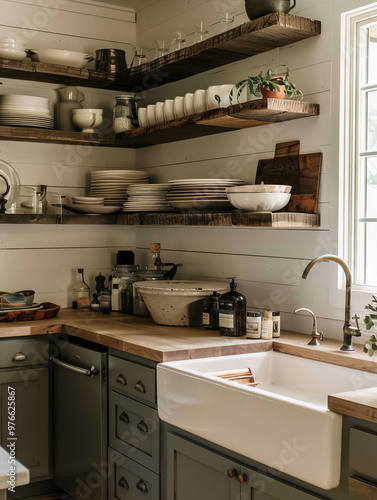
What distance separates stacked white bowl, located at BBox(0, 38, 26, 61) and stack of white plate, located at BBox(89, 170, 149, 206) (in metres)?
0.71

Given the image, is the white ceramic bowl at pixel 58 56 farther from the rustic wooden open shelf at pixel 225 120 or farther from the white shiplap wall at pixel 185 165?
the rustic wooden open shelf at pixel 225 120

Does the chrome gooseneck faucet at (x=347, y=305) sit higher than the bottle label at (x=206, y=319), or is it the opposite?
the chrome gooseneck faucet at (x=347, y=305)

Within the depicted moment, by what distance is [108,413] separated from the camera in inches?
110

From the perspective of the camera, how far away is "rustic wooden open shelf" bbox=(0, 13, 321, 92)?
8.54 feet

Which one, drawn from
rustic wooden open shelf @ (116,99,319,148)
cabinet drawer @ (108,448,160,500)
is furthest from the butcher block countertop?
rustic wooden open shelf @ (116,99,319,148)

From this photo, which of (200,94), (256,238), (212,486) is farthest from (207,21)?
(212,486)

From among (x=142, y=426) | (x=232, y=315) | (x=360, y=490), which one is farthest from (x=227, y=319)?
(x=360, y=490)

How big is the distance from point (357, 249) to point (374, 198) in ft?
0.66

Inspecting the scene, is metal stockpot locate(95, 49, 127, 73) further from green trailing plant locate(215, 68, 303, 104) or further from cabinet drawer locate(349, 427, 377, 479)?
cabinet drawer locate(349, 427, 377, 479)

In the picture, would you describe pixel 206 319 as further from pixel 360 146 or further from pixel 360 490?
pixel 360 490

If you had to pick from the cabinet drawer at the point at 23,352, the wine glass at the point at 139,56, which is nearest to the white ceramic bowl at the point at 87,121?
the wine glass at the point at 139,56

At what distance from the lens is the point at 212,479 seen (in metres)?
2.12

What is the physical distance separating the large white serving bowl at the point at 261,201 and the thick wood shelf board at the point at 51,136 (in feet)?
3.84

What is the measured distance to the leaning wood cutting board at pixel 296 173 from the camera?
266 centimetres
